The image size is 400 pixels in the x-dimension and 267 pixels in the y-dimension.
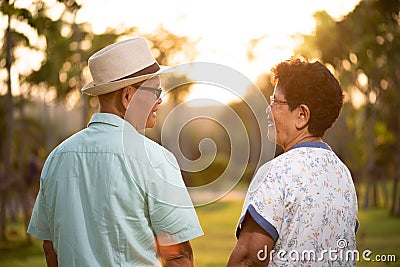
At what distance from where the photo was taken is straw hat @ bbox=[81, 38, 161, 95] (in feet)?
9.78

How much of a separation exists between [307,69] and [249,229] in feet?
2.24

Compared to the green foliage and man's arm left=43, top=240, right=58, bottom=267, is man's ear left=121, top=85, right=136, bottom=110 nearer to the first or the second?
man's arm left=43, top=240, right=58, bottom=267

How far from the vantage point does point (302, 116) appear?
3129mm

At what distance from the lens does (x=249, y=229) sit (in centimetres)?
291

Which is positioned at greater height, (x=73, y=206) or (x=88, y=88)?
(x=88, y=88)

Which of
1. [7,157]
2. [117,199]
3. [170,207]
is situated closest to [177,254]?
[170,207]

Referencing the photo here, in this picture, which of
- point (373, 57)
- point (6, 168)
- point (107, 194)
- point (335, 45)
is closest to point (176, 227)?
point (107, 194)

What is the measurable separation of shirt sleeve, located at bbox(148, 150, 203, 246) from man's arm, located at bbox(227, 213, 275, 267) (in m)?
0.19

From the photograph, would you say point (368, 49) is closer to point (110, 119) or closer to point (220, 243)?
point (220, 243)

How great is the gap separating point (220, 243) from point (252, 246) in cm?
1193

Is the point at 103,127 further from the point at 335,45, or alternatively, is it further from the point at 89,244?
the point at 335,45

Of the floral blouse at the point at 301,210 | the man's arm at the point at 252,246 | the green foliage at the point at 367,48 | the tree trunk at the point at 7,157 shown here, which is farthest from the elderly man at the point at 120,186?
the green foliage at the point at 367,48

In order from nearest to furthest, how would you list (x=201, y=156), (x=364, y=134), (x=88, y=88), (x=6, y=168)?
(x=88, y=88) < (x=201, y=156) < (x=6, y=168) < (x=364, y=134)

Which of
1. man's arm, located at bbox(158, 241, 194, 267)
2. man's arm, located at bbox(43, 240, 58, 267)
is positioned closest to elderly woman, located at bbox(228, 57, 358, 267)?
man's arm, located at bbox(158, 241, 194, 267)
